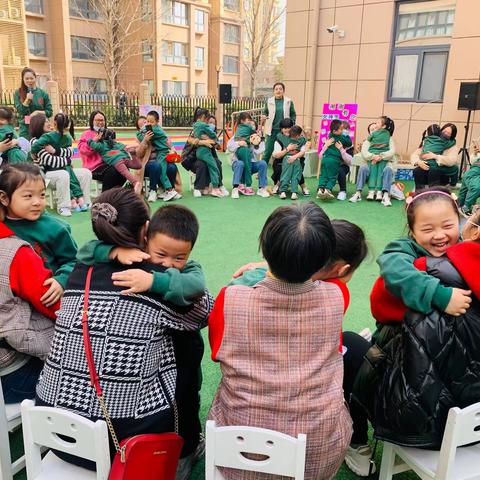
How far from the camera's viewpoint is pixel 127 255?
1.35 metres

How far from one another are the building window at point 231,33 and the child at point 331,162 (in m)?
22.4

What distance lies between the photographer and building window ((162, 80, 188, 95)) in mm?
23780

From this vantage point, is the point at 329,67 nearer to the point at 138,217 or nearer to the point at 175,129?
the point at 175,129

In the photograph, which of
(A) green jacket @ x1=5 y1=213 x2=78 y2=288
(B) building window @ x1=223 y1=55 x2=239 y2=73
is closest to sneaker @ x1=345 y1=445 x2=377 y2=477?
(A) green jacket @ x1=5 y1=213 x2=78 y2=288

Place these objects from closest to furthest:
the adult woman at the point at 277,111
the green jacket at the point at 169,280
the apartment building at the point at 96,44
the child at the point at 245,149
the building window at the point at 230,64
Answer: the green jacket at the point at 169,280 → the child at the point at 245,149 → the adult woman at the point at 277,111 → the apartment building at the point at 96,44 → the building window at the point at 230,64

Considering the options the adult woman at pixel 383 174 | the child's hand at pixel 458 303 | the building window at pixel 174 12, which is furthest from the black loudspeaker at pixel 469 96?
the building window at pixel 174 12

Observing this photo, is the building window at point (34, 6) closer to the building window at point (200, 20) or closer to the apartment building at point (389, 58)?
the building window at point (200, 20)

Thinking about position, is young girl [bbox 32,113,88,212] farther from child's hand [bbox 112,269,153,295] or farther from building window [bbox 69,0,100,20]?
building window [bbox 69,0,100,20]

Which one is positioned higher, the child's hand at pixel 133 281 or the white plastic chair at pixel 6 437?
the child's hand at pixel 133 281

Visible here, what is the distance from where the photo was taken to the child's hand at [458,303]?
126cm

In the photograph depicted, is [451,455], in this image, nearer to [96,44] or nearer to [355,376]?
[355,376]

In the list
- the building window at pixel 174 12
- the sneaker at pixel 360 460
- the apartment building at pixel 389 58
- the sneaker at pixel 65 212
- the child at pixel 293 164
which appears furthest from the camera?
the building window at pixel 174 12

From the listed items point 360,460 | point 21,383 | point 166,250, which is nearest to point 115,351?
point 166,250

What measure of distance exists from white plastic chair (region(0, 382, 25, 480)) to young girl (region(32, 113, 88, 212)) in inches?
167
